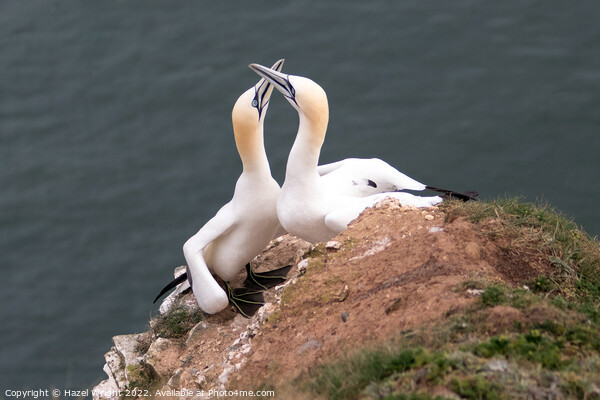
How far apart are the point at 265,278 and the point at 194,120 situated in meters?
6.11

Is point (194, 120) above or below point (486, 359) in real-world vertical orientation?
below

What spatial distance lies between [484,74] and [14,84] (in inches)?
351

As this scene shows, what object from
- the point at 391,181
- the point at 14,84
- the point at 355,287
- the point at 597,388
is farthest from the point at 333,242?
the point at 14,84

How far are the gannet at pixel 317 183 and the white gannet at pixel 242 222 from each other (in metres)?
0.36

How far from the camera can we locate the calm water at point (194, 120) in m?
13.5

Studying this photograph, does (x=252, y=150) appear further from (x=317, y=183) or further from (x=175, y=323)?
(x=175, y=323)

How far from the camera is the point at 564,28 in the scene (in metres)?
15.1

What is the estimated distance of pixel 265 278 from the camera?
984cm

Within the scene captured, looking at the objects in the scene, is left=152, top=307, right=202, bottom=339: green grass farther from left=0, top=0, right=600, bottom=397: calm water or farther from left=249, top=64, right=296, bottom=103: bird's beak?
left=0, top=0, right=600, bottom=397: calm water

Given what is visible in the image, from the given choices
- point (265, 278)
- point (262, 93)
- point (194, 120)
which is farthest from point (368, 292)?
point (194, 120)

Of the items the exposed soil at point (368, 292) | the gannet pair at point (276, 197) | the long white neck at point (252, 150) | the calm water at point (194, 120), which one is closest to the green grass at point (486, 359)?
the exposed soil at point (368, 292)

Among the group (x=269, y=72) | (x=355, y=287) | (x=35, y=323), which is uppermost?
(x=269, y=72)

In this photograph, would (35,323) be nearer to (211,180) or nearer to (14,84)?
(211,180)

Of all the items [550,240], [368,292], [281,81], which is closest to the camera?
[368,292]
